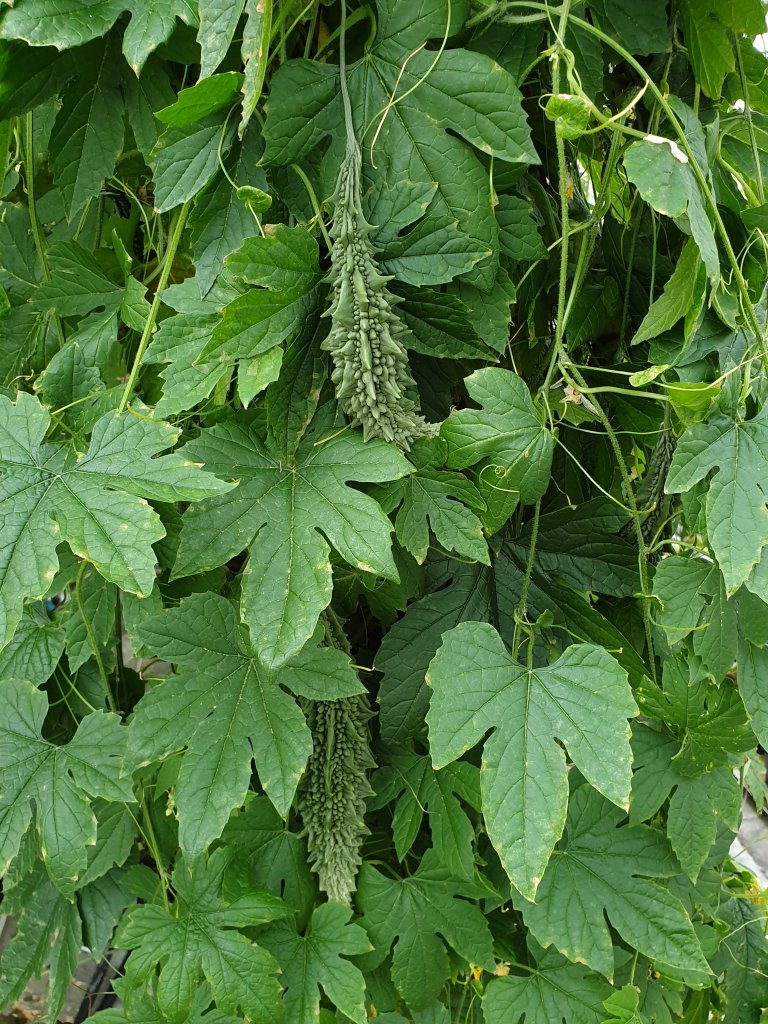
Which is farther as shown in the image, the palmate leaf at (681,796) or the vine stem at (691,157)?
the palmate leaf at (681,796)

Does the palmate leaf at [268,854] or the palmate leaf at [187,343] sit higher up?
the palmate leaf at [187,343]

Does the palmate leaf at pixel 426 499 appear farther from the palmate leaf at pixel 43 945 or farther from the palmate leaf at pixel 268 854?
the palmate leaf at pixel 43 945

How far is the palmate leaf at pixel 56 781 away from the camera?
94 cm

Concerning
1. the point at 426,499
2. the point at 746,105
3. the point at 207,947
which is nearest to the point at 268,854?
the point at 207,947

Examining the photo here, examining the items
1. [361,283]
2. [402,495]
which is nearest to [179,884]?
[402,495]

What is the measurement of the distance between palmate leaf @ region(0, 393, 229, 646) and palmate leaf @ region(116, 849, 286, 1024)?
420mm

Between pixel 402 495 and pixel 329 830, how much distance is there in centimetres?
40

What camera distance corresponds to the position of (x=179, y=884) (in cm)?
105

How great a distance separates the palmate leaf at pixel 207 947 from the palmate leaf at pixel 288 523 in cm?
39

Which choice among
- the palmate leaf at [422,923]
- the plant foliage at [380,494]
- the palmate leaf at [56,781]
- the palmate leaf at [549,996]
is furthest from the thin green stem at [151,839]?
the palmate leaf at [549,996]

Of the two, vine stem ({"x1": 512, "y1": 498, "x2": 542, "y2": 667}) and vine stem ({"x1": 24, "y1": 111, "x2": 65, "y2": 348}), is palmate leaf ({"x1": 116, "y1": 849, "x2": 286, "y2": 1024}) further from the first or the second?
vine stem ({"x1": 24, "y1": 111, "x2": 65, "y2": 348})

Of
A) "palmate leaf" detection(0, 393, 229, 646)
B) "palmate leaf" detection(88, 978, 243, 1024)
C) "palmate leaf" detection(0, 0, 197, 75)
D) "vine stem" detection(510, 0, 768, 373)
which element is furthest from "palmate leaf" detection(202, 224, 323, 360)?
"palmate leaf" detection(88, 978, 243, 1024)

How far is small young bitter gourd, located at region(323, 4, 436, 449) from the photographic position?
75 cm

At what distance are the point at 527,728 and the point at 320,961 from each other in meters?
0.43
